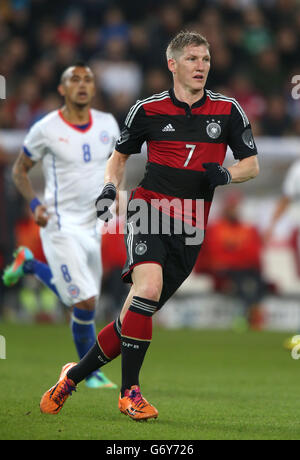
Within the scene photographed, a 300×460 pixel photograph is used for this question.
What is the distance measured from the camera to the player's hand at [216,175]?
5656 mm

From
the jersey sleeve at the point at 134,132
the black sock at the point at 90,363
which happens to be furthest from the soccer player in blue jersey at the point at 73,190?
the jersey sleeve at the point at 134,132

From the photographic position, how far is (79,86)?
310 inches

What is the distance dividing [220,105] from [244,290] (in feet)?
26.9

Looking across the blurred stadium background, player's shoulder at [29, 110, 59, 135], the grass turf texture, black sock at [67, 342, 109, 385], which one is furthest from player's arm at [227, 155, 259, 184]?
the blurred stadium background

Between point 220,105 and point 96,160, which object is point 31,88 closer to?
point 96,160

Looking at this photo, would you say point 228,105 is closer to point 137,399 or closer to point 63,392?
point 137,399

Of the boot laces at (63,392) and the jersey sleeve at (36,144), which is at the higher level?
the jersey sleeve at (36,144)

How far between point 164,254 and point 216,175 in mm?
608

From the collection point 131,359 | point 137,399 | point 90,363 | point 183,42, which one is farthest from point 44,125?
point 137,399

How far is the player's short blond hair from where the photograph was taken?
19.7 ft

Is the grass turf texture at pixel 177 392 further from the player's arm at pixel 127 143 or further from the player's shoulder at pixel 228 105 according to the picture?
the player's shoulder at pixel 228 105

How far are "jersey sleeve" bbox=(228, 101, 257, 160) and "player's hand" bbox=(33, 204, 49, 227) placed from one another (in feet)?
7.54

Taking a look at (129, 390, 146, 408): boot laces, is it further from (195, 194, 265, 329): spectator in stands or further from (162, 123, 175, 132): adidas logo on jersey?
(195, 194, 265, 329): spectator in stands

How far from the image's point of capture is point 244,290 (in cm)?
1405
